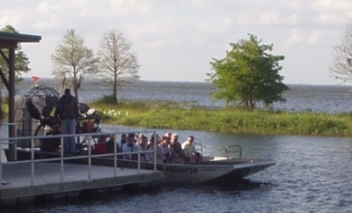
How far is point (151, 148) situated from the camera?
25.8 m

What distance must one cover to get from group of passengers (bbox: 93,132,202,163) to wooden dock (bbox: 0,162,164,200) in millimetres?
669

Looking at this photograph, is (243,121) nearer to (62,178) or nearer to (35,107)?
(35,107)

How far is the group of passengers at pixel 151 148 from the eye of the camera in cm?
2512

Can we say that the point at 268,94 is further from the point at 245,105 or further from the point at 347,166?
the point at 347,166

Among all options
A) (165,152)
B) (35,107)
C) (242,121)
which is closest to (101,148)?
(165,152)

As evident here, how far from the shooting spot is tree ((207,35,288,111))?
201 feet

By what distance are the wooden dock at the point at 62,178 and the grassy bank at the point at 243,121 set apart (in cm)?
2542

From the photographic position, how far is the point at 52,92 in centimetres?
2933

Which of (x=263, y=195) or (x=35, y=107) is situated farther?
(x=35, y=107)

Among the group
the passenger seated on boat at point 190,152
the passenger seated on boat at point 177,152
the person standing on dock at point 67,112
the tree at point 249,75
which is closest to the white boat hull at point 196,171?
the passenger seated on boat at point 177,152

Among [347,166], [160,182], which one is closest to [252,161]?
[160,182]

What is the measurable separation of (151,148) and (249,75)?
36102 millimetres

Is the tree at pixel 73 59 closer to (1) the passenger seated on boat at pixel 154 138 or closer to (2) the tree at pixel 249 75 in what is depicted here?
(2) the tree at pixel 249 75

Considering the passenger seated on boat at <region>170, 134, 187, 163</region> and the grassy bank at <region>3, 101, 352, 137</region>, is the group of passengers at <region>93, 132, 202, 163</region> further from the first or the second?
the grassy bank at <region>3, 101, 352, 137</region>
